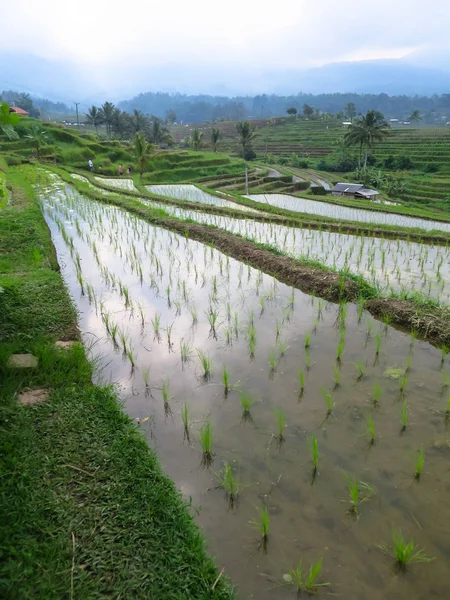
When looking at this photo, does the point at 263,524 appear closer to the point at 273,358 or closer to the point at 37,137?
the point at 273,358

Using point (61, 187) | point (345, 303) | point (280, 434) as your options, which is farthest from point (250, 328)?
point (61, 187)

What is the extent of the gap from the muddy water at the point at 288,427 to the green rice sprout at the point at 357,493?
0.05 metres

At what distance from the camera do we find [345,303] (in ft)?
17.9

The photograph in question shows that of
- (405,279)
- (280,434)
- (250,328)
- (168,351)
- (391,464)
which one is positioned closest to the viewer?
(391,464)

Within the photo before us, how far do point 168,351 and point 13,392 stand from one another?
1546 millimetres

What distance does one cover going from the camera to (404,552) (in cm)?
218

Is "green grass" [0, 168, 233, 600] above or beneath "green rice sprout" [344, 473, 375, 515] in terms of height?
above

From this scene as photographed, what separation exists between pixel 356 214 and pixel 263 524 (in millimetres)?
12771

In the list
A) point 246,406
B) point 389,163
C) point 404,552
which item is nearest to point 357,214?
point 246,406

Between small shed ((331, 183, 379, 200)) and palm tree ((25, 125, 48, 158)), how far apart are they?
18620 millimetres

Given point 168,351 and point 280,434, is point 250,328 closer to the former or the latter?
point 168,351

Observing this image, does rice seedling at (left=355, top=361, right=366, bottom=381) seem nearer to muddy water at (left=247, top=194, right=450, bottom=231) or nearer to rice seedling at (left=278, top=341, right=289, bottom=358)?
rice seedling at (left=278, top=341, right=289, bottom=358)

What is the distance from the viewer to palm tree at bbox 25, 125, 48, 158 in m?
23.3

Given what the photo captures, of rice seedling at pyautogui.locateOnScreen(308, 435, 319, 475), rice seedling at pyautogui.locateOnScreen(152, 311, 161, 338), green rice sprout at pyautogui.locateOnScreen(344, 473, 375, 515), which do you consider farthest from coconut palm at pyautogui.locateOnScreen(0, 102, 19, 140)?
green rice sprout at pyautogui.locateOnScreen(344, 473, 375, 515)
